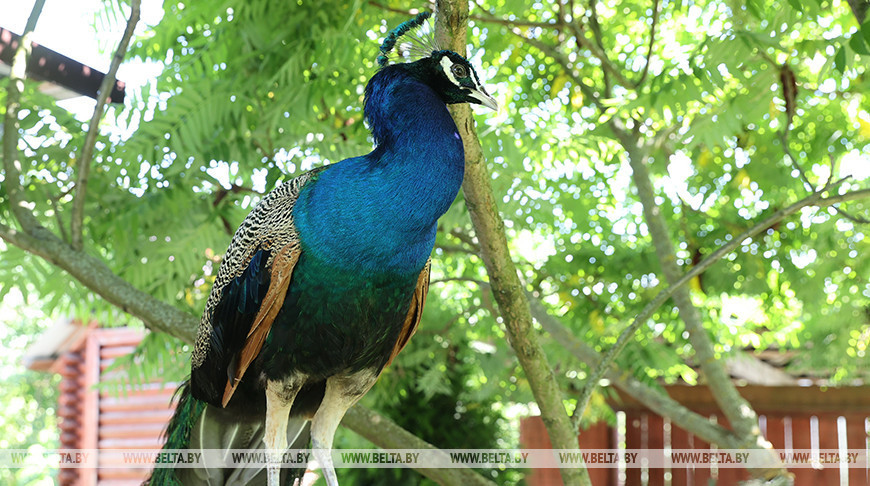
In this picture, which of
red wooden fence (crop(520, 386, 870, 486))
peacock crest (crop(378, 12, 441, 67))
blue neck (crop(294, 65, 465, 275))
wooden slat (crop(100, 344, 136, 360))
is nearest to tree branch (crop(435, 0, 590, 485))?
peacock crest (crop(378, 12, 441, 67))

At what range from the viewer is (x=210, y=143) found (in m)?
2.97

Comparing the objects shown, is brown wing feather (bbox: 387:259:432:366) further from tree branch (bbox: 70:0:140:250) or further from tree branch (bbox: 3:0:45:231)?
tree branch (bbox: 3:0:45:231)

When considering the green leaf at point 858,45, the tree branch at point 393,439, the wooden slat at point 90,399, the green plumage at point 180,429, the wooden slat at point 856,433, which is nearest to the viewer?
the green leaf at point 858,45

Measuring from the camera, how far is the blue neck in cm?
182

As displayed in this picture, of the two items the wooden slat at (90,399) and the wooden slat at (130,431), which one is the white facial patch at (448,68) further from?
the wooden slat at (90,399)

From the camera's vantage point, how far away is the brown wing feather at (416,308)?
205 centimetres

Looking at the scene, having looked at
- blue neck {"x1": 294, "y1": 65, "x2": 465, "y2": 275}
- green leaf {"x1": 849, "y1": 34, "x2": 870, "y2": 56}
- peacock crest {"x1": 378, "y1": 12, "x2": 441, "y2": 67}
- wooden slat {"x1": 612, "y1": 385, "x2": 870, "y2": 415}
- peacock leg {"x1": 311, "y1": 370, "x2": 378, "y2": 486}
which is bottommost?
peacock leg {"x1": 311, "y1": 370, "x2": 378, "y2": 486}

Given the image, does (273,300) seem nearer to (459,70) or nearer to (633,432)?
(459,70)

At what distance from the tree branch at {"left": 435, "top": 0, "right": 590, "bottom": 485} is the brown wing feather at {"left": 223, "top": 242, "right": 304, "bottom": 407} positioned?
0.47m

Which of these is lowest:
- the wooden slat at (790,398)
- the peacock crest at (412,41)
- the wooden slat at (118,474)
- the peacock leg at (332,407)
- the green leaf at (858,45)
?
the wooden slat at (118,474)

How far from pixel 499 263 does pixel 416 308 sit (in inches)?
9.5

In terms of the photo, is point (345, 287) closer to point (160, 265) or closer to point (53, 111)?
point (160, 265)

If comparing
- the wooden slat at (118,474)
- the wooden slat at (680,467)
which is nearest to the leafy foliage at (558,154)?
the wooden slat at (680,467)

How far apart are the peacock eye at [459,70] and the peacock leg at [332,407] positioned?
0.78m
